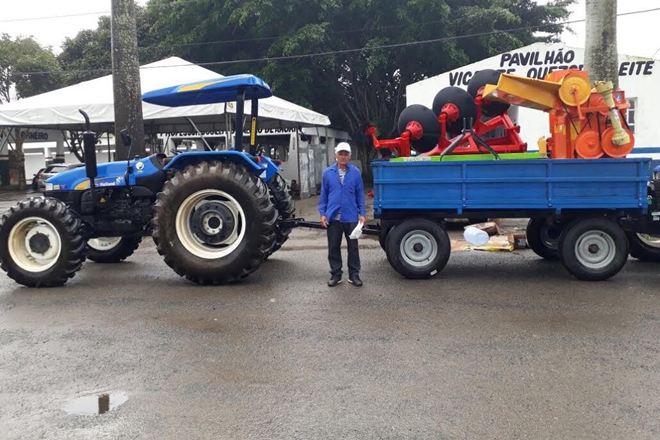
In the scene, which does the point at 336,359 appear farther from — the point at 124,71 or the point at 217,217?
the point at 124,71

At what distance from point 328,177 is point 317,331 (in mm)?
2349

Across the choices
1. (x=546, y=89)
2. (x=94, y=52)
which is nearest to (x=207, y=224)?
(x=546, y=89)

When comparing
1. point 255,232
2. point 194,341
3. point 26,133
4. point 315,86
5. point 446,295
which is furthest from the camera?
point 26,133

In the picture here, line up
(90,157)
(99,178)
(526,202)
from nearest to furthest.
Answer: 1. (526,202)
2. (90,157)
3. (99,178)

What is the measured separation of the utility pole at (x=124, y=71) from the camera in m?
11.4

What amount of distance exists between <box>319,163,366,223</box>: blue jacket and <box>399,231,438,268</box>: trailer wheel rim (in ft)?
2.12

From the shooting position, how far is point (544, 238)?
838 cm

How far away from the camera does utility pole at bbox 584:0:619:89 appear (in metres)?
9.95

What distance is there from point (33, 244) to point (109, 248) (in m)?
1.63

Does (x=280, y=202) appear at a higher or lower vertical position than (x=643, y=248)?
higher

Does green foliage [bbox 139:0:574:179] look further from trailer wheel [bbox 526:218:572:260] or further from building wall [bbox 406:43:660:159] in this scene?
trailer wheel [bbox 526:218:572:260]

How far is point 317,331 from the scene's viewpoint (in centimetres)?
530

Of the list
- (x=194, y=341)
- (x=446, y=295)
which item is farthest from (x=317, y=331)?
Answer: (x=446, y=295)

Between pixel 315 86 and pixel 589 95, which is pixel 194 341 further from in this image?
pixel 315 86
